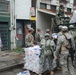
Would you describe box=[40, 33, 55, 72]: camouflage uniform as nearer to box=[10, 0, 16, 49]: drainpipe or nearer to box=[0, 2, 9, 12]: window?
box=[10, 0, 16, 49]: drainpipe

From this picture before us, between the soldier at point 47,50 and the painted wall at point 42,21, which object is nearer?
the soldier at point 47,50

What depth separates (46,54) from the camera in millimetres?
8070

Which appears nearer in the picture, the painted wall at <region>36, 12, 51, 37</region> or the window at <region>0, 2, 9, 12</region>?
the window at <region>0, 2, 9, 12</region>

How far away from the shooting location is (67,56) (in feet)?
24.7

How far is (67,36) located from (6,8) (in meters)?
7.96

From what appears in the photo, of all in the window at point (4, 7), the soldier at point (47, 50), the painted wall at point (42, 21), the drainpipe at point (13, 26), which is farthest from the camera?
the painted wall at point (42, 21)

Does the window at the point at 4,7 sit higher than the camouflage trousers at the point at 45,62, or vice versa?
the window at the point at 4,7

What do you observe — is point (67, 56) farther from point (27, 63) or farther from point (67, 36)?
point (27, 63)

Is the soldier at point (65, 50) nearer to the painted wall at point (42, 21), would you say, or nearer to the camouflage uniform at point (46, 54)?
the camouflage uniform at point (46, 54)

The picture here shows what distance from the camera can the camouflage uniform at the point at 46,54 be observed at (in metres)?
8.02

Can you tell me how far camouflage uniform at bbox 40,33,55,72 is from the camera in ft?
26.3

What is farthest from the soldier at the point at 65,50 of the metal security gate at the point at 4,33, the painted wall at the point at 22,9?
the painted wall at the point at 22,9

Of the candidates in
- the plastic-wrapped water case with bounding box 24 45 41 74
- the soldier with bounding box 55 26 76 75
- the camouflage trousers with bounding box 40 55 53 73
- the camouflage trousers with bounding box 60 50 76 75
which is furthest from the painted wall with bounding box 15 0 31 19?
the camouflage trousers with bounding box 60 50 76 75

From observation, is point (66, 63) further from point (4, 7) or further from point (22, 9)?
point (22, 9)
